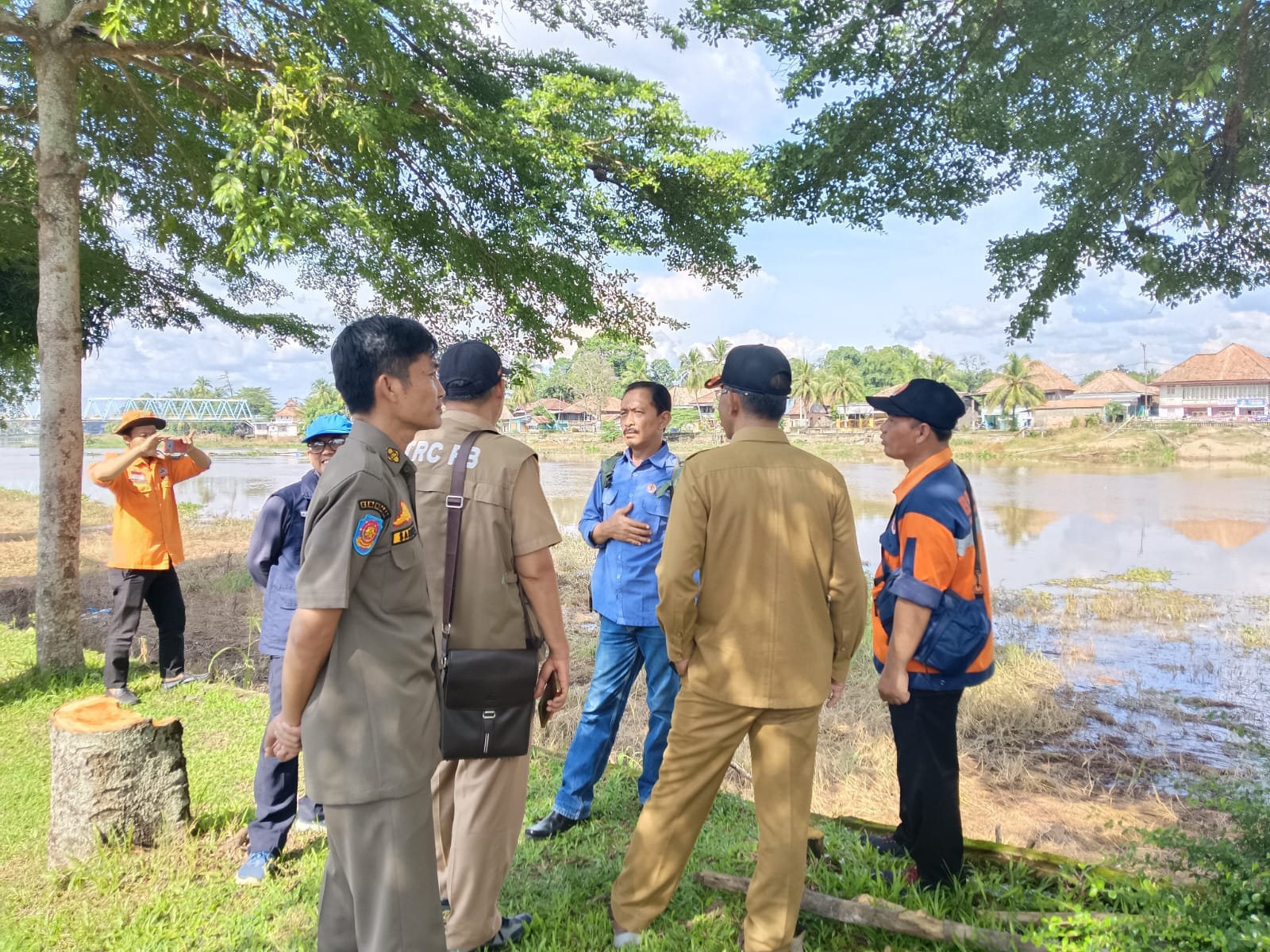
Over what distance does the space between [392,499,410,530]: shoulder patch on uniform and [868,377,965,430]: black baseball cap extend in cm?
166

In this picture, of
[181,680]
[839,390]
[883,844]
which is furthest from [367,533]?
[839,390]

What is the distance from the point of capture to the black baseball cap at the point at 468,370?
8.23 ft

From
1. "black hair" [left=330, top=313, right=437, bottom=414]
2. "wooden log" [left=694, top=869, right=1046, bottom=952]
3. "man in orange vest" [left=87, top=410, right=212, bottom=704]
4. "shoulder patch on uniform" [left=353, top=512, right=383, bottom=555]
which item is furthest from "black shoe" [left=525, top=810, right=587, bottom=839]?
"man in orange vest" [left=87, top=410, right=212, bottom=704]

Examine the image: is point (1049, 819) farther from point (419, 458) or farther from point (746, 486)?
point (419, 458)

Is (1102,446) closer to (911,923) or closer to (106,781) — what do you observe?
(911,923)

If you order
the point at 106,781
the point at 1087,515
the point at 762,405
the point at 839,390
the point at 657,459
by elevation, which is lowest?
the point at 1087,515

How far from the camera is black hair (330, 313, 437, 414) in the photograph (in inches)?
77.9

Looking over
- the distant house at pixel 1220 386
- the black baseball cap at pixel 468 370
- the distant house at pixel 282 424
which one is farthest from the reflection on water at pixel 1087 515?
the distant house at pixel 282 424

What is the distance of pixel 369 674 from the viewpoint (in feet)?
6.12

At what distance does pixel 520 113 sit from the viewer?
6148mm

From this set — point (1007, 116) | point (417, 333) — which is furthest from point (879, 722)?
point (417, 333)

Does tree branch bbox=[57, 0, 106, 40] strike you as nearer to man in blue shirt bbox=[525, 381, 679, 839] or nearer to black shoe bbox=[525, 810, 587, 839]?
man in blue shirt bbox=[525, 381, 679, 839]

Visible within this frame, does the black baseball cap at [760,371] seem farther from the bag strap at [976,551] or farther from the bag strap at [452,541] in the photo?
the bag strap at [452,541]

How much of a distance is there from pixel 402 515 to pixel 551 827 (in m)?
2.03
